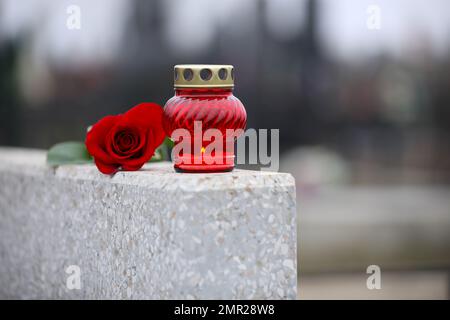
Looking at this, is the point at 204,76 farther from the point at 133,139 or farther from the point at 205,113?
the point at 133,139

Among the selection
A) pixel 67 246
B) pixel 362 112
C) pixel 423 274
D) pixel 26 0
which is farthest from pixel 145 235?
pixel 362 112

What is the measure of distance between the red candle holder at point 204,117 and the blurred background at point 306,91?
170 inches

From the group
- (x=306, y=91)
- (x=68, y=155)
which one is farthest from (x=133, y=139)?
(x=306, y=91)

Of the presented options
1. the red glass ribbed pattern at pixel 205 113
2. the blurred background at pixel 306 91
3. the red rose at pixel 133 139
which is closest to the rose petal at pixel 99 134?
the red rose at pixel 133 139

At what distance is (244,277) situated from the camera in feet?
5.71

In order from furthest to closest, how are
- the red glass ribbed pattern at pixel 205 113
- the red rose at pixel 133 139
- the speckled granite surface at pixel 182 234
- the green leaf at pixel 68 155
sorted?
the green leaf at pixel 68 155
the red rose at pixel 133 139
the red glass ribbed pattern at pixel 205 113
the speckled granite surface at pixel 182 234

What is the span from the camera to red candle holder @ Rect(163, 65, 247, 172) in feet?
6.09

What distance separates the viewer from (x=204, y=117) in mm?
1851

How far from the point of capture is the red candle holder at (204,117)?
6.09 feet

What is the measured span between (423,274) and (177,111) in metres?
4.71

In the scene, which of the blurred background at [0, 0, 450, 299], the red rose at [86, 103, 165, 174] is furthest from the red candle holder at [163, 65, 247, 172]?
the blurred background at [0, 0, 450, 299]

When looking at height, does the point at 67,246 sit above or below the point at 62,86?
below

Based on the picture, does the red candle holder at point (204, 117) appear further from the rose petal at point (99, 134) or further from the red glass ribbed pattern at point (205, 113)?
the rose petal at point (99, 134)
